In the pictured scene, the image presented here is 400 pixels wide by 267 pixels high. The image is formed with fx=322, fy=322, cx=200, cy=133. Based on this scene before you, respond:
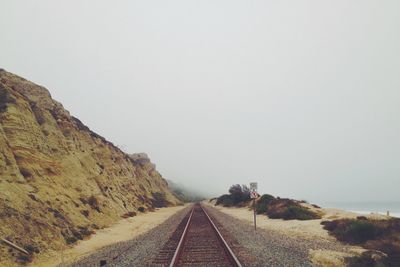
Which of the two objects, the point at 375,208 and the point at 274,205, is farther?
the point at 375,208

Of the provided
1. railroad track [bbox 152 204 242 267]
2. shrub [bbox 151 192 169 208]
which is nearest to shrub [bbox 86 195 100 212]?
railroad track [bbox 152 204 242 267]

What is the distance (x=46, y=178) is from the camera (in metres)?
21.9

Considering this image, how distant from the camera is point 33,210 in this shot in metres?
16.8

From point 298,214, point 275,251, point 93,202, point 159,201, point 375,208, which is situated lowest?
point 275,251

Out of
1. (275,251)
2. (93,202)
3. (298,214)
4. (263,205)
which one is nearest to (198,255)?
(275,251)

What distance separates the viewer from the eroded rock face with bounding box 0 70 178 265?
15.8 meters

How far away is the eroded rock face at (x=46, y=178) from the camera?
15.8 metres

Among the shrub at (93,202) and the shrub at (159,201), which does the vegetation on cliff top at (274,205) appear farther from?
the shrub at (93,202)

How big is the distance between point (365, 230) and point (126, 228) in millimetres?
16967

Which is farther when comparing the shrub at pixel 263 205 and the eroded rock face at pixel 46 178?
the shrub at pixel 263 205

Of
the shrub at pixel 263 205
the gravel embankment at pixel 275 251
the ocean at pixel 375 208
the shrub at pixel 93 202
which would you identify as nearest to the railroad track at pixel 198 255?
the gravel embankment at pixel 275 251

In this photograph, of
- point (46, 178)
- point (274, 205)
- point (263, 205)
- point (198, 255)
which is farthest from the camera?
point (263, 205)

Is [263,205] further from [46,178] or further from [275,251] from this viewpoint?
[275,251]

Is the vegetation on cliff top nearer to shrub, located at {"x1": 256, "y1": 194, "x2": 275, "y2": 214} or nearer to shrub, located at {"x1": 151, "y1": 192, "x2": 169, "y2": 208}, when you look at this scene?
shrub, located at {"x1": 256, "y1": 194, "x2": 275, "y2": 214}
